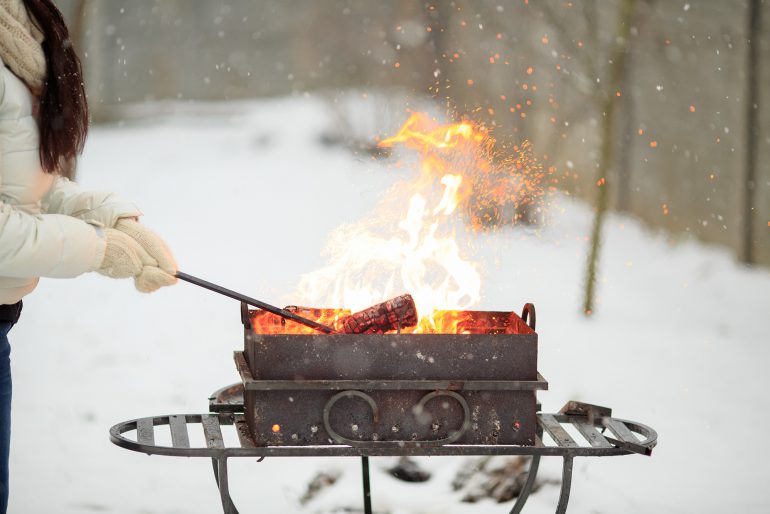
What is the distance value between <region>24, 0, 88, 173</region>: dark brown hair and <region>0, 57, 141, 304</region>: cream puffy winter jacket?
35 mm

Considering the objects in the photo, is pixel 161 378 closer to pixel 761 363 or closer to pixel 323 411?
pixel 323 411

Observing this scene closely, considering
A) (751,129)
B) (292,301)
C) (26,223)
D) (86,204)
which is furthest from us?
(751,129)

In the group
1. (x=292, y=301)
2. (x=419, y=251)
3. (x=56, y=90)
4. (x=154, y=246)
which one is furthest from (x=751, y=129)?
(x=56, y=90)

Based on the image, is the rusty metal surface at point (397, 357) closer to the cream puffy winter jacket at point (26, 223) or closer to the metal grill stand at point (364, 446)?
the metal grill stand at point (364, 446)

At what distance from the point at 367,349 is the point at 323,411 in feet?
0.80

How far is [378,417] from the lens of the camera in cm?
297

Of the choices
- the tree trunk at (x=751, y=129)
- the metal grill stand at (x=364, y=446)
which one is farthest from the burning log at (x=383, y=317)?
the tree trunk at (x=751, y=129)

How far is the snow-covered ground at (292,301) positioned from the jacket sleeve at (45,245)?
124 cm

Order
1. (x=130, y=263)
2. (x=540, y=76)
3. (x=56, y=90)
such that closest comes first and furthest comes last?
1. (x=56, y=90)
2. (x=130, y=263)
3. (x=540, y=76)

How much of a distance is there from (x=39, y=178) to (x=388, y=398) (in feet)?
4.08

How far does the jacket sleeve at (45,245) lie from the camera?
259cm

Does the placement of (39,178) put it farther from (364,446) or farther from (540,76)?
(540,76)

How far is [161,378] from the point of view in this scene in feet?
20.6

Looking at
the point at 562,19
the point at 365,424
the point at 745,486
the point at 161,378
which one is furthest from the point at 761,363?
the point at 365,424
